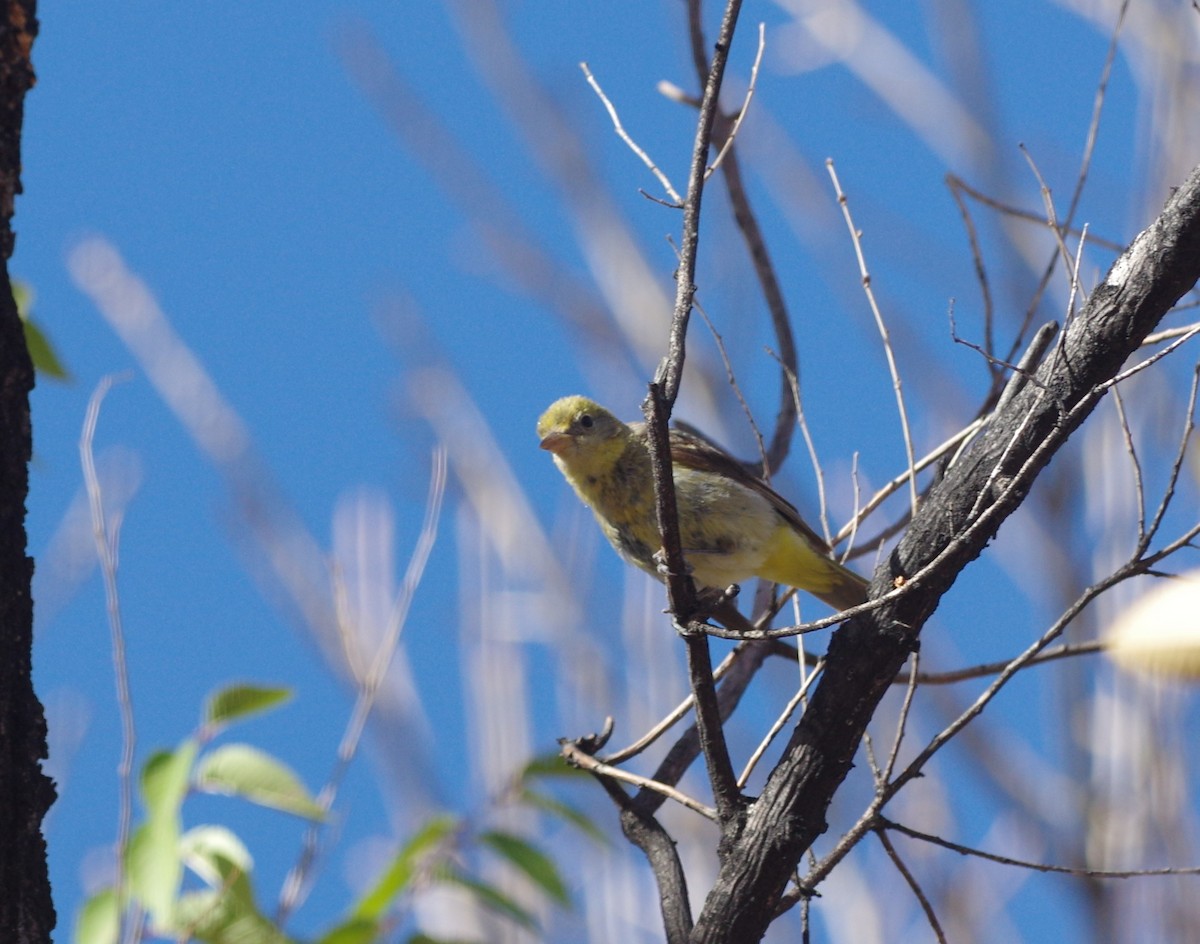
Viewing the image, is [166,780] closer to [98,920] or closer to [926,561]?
[98,920]

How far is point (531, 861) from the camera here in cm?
371

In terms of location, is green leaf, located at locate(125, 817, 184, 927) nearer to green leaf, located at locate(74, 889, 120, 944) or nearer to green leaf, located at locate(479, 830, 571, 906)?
green leaf, located at locate(74, 889, 120, 944)

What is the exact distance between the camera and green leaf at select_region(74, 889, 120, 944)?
3080 millimetres

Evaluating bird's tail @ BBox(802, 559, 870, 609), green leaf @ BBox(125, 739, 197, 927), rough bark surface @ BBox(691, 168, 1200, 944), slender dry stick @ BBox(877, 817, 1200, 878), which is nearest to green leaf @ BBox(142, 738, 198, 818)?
green leaf @ BBox(125, 739, 197, 927)

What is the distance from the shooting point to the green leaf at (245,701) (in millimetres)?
3352

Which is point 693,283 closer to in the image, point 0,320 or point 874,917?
point 0,320

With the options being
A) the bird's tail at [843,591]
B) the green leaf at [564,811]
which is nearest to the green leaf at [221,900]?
the green leaf at [564,811]

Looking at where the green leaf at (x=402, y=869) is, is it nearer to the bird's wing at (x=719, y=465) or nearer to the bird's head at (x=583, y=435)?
the bird's head at (x=583, y=435)

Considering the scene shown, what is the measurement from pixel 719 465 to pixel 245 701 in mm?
2180

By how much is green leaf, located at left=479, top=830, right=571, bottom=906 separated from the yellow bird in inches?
51.7

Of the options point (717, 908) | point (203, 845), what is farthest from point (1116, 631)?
point (203, 845)

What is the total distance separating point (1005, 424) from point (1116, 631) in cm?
48

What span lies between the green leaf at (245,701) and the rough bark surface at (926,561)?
47.0 inches

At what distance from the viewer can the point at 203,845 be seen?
3.43 metres
